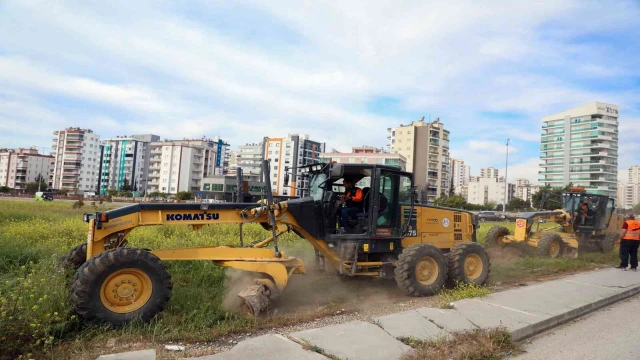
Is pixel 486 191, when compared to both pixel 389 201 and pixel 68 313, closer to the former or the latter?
pixel 389 201

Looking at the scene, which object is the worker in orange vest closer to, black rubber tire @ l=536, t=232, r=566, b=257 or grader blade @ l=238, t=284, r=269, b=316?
black rubber tire @ l=536, t=232, r=566, b=257

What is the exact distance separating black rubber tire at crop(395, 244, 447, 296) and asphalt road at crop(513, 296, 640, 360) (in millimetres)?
2070

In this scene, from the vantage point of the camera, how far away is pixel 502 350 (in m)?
5.05

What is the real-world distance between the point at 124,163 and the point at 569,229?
382 feet

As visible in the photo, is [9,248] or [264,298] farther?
[9,248]

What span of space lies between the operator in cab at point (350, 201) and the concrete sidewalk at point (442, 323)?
2102mm

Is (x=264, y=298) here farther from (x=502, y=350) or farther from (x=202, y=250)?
(x=502, y=350)

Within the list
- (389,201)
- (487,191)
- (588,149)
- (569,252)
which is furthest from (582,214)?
(487,191)

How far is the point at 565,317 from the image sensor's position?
21.5ft

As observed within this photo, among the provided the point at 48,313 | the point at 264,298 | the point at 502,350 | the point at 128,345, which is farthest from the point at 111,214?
the point at 502,350

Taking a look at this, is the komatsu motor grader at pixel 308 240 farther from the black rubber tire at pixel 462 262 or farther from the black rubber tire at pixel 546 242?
the black rubber tire at pixel 546 242

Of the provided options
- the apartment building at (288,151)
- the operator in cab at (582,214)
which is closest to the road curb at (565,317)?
the operator in cab at (582,214)

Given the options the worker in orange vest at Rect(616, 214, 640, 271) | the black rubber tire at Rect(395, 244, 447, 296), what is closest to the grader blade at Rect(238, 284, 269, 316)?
the black rubber tire at Rect(395, 244, 447, 296)

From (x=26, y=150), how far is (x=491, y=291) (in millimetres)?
145595
